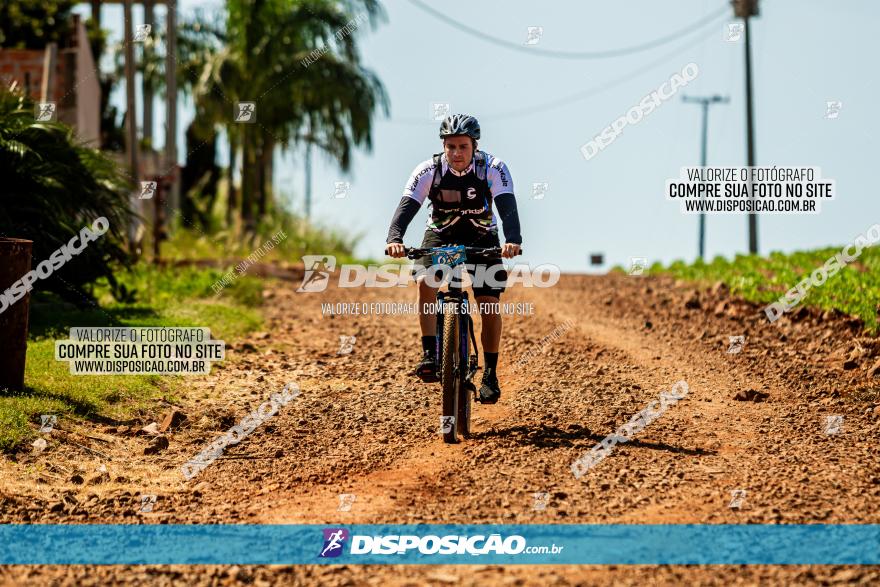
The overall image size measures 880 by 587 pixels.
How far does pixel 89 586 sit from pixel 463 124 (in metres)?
4.18

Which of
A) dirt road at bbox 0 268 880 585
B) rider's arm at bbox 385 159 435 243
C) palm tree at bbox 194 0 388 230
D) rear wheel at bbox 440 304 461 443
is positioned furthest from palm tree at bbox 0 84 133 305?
palm tree at bbox 194 0 388 230

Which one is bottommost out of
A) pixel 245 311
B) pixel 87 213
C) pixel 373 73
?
pixel 245 311

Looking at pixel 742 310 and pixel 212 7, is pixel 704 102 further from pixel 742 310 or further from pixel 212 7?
pixel 742 310

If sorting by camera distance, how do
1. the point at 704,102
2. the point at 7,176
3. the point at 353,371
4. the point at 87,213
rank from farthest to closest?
the point at 704,102, the point at 87,213, the point at 7,176, the point at 353,371

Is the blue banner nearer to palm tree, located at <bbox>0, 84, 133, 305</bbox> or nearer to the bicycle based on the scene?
the bicycle

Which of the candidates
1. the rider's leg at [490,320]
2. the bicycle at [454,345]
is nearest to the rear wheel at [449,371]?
the bicycle at [454,345]

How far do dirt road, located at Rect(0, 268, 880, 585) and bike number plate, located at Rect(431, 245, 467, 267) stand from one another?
1324 millimetres

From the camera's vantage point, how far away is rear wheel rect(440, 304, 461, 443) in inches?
313

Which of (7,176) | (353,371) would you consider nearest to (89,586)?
(353,371)

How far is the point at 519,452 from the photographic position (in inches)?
303

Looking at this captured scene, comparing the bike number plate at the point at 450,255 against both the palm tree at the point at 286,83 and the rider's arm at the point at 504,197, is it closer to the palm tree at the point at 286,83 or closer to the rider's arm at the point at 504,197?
the rider's arm at the point at 504,197

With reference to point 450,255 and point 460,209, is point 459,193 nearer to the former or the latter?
point 460,209

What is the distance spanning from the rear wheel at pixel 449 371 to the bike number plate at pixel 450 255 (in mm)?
319

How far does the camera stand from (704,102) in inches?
1822
